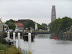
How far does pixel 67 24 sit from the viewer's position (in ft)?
350

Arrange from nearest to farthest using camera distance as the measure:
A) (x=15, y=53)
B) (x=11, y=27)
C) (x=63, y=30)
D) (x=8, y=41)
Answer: (x=15, y=53) → (x=8, y=41) → (x=63, y=30) → (x=11, y=27)

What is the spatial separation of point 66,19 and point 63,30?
18.3 feet

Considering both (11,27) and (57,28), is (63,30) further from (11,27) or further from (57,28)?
(11,27)

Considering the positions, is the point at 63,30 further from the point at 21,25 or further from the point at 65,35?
the point at 21,25

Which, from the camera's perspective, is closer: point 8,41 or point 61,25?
point 8,41

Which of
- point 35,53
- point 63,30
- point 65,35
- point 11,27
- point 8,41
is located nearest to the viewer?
point 35,53

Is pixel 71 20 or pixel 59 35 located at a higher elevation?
pixel 71 20

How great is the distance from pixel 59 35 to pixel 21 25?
299ft

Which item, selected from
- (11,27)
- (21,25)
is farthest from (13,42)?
(21,25)

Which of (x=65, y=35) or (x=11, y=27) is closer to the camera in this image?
(x=65, y=35)

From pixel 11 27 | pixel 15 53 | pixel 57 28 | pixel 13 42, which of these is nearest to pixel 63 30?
pixel 57 28

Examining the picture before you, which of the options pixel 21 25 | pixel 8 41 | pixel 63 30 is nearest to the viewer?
pixel 8 41

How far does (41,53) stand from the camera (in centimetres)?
4056

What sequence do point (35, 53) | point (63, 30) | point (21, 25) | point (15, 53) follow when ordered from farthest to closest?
point (21, 25) → point (63, 30) → point (35, 53) → point (15, 53)
